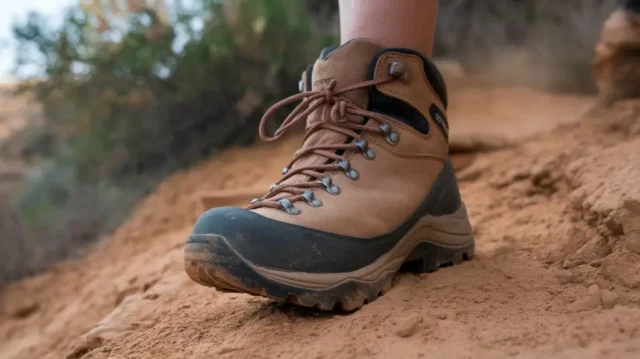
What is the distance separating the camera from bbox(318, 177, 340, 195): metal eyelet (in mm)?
986

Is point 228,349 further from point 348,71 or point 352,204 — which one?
point 348,71

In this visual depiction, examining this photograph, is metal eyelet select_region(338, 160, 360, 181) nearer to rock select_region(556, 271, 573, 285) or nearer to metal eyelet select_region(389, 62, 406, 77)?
metal eyelet select_region(389, 62, 406, 77)

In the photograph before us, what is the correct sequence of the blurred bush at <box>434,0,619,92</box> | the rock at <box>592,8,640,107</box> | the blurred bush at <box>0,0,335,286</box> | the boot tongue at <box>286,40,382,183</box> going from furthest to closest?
the blurred bush at <box>434,0,619,92</box> → the blurred bush at <box>0,0,335,286</box> → the rock at <box>592,8,640,107</box> → the boot tongue at <box>286,40,382,183</box>

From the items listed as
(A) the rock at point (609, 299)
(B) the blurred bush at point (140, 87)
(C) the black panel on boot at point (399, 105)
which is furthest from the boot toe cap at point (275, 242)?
(B) the blurred bush at point (140, 87)

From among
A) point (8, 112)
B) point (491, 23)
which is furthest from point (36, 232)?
point (491, 23)

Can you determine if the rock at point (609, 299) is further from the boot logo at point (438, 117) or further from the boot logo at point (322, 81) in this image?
the boot logo at point (322, 81)

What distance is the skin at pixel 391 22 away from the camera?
3.72 ft

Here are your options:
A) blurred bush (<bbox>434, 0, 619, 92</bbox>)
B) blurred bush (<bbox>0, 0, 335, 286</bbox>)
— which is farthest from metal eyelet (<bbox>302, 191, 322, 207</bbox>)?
blurred bush (<bbox>434, 0, 619, 92</bbox>)

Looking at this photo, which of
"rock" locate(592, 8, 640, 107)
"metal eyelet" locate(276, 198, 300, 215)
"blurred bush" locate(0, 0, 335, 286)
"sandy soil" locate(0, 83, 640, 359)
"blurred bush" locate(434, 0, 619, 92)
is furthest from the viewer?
"blurred bush" locate(434, 0, 619, 92)

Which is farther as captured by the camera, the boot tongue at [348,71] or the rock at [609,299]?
the boot tongue at [348,71]

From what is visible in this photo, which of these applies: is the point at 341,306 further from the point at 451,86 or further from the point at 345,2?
the point at 451,86

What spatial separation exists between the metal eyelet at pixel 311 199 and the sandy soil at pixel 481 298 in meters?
0.17

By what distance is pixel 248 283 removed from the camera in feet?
2.88

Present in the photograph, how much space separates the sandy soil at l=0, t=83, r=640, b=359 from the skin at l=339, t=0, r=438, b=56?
0.43 metres
